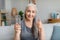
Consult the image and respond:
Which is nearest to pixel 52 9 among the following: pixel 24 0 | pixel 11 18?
pixel 24 0

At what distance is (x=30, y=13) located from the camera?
179cm

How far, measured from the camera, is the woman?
5.69 ft

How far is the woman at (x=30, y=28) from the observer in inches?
68.2

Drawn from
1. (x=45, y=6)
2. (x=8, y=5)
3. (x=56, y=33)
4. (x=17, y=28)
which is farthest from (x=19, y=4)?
(x=17, y=28)

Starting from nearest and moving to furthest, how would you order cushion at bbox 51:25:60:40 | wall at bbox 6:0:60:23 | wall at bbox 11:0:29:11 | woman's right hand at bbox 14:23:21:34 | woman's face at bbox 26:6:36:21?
woman's right hand at bbox 14:23:21:34 < woman's face at bbox 26:6:36:21 < cushion at bbox 51:25:60:40 < wall at bbox 6:0:60:23 < wall at bbox 11:0:29:11

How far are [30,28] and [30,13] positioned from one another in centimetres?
19

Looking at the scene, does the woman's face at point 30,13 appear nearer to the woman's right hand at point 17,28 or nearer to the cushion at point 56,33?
the woman's right hand at point 17,28

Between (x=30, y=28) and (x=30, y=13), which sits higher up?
(x=30, y=13)

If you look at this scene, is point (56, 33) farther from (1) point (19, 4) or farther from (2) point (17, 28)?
(1) point (19, 4)

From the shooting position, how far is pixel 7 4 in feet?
15.1

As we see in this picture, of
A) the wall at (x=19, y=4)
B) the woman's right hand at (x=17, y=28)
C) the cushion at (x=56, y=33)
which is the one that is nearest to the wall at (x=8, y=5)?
the wall at (x=19, y=4)

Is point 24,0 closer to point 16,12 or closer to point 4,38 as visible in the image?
point 16,12

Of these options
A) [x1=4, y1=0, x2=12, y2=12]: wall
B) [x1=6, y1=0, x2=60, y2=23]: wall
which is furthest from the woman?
[x1=4, y1=0, x2=12, y2=12]: wall

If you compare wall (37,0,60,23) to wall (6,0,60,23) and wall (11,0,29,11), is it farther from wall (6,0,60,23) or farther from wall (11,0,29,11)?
wall (11,0,29,11)
